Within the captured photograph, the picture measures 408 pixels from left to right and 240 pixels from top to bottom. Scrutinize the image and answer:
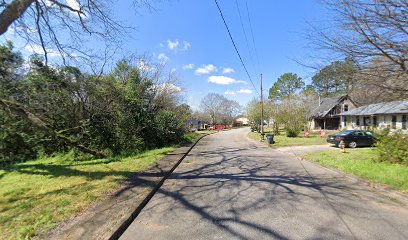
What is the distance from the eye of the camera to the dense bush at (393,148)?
23.3ft

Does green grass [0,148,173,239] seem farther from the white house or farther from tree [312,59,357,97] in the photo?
the white house

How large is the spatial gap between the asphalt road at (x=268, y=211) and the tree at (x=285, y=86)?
5863 centimetres

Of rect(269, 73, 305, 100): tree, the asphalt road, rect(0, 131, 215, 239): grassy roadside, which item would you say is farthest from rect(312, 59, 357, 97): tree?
rect(269, 73, 305, 100): tree

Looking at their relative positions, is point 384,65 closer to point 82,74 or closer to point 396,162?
point 396,162

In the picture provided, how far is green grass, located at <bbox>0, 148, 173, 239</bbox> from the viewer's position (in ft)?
11.7

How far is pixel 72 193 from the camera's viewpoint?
507 centimetres

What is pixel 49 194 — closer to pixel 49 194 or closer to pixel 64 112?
A: pixel 49 194

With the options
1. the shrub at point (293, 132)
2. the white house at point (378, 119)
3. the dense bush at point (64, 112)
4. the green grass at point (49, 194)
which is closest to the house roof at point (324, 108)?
the white house at point (378, 119)

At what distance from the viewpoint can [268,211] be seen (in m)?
4.19

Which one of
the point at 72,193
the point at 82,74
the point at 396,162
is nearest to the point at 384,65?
the point at 396,162

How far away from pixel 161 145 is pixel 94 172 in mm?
8859

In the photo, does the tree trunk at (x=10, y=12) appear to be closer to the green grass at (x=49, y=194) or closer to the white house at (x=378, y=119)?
the green grass at (x=49, y=194)

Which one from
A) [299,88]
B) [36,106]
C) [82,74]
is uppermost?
[299,88]

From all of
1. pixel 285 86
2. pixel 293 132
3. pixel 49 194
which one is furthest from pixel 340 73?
pixel 285 86
